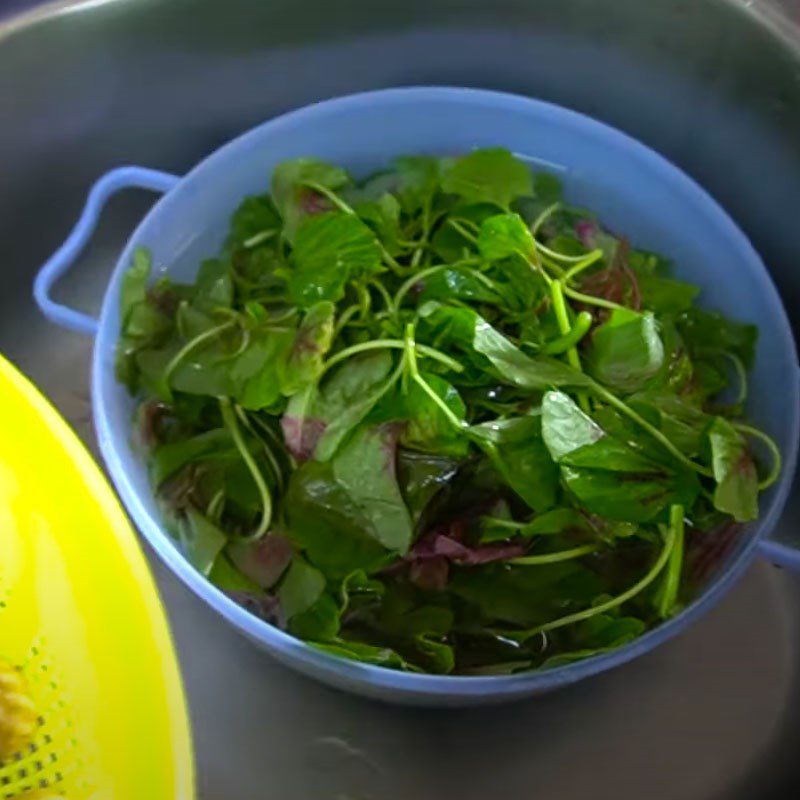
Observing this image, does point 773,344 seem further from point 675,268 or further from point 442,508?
point 442,508

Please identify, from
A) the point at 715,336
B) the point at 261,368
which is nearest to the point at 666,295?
the point at 715,336

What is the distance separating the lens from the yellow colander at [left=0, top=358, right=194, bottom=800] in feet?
1.51

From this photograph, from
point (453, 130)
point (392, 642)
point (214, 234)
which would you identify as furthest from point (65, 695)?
point (453, 130)

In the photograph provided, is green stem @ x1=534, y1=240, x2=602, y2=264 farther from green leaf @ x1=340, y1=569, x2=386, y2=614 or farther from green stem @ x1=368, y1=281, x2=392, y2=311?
green leaf @ x1=340, y1=569, x2=386, y2=614

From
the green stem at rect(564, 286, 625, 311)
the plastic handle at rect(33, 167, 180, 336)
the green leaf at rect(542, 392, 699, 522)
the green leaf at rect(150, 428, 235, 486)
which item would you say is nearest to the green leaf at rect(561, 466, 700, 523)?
the green leaf at rect(542, 392, 699, 522)

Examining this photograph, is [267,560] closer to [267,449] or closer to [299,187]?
[267,449]

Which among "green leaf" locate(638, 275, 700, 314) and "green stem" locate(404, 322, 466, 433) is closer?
"green stem" locate(404, 322, 466, 433)

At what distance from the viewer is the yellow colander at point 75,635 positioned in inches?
18.2

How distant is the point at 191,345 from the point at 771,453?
35 centimetres

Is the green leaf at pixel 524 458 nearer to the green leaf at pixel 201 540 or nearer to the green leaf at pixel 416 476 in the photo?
the green leaf at pixel 416 476

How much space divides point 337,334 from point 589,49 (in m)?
0.31

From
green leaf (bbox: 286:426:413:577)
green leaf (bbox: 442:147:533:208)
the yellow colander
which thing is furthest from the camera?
green leaf (bbox: 442:147:533:208)

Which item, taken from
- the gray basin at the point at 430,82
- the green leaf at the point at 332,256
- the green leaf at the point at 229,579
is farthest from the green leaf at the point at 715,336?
the green leaf at the point at 229,579

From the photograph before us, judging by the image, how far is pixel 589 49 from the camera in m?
0.76
